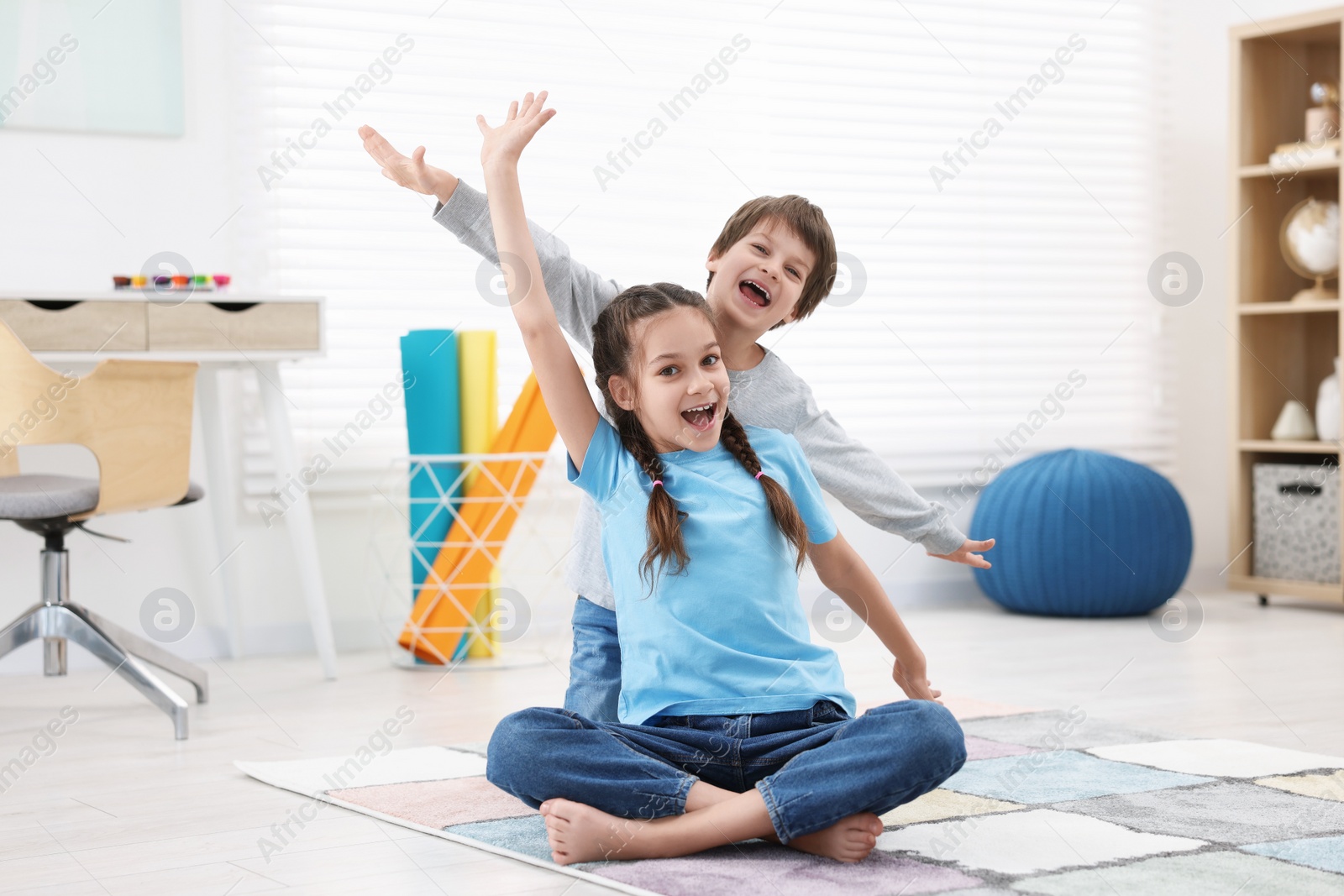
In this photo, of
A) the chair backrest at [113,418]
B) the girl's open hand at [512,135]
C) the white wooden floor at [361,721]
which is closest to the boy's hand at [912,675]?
Answer: the white wooden floor at [361,721]

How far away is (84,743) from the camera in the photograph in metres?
2.04

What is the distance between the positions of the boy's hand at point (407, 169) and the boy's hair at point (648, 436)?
0.21 m

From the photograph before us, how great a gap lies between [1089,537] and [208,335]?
1.97 meters

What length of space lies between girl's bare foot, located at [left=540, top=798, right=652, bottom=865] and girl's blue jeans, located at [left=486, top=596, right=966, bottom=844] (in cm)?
1

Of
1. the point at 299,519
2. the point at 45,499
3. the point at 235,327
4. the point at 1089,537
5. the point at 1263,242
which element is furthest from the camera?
the point at 1263,242

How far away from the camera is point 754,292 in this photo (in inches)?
64.0

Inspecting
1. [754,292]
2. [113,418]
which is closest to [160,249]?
[113,418]

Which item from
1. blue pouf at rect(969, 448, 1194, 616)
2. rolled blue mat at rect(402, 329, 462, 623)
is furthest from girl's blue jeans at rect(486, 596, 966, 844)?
blue pouf at rect(969, 448, 1194, 616)

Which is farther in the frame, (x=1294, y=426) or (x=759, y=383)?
(x=1294, y=426)

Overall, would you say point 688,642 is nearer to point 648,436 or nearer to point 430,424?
point 648,436

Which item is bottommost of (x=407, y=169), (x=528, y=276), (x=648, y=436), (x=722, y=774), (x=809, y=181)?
(x=722, y=774)

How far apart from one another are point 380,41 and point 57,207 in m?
0.74

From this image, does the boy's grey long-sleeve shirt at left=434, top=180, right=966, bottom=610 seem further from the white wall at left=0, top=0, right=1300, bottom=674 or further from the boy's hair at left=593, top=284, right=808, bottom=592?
the white wall at left=0, top=0, right=1300, bottom=674

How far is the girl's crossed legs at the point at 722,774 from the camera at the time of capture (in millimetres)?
1259
